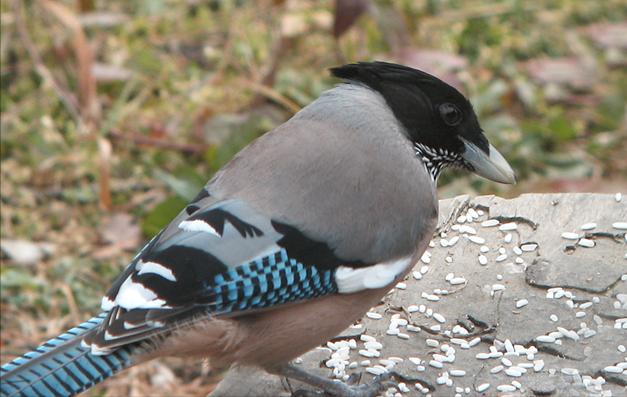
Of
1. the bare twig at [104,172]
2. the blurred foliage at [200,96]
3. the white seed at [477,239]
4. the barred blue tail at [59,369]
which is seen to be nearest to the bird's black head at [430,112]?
the white seed at [477,239]

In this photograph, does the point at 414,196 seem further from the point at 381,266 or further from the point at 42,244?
the point at 42,244

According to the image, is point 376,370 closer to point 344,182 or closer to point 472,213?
point 344,182

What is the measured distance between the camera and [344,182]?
10.3ft

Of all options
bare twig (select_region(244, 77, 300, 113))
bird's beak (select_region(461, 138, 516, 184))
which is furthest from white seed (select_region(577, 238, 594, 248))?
bare twig (select_region(244, 77, 300, 113))

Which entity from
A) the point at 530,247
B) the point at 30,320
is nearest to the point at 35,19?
the point at 30,320

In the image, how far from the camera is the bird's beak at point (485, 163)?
351 cm

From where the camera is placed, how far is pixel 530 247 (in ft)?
12.1

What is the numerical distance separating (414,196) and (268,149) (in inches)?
17.5

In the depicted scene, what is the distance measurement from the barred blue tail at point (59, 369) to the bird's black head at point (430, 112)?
1141 millimetres

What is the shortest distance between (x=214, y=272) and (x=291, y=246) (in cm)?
25

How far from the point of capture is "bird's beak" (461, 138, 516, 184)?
11.5 ft

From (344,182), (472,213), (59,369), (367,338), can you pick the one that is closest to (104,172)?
(472,213)

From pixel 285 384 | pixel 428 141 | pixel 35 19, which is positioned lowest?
pixel 285 384

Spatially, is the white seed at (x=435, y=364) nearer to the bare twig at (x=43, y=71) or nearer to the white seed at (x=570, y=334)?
the white seed at (x=570, y=334)
